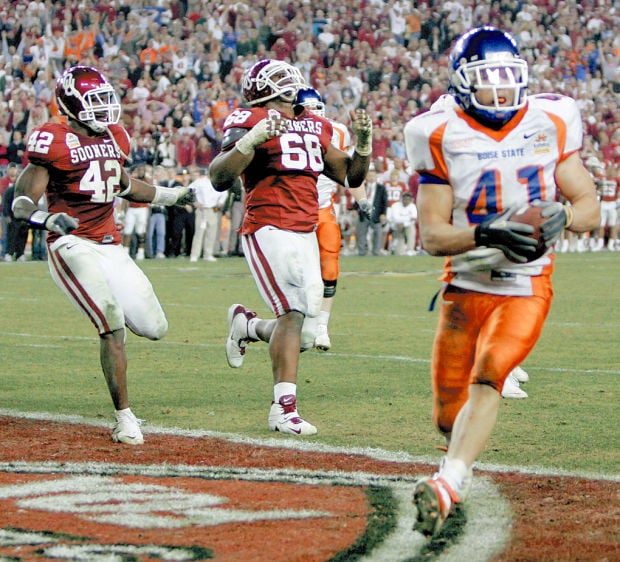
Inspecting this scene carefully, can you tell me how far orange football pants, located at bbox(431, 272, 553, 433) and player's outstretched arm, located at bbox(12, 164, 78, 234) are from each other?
2162 millimetres

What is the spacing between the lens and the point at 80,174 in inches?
248

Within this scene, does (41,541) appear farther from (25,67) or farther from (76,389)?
(25,67)

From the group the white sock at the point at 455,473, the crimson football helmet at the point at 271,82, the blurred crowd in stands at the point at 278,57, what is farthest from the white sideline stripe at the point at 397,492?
the blurred crowd in stands at the point at 278,57

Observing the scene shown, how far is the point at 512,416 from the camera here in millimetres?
6535

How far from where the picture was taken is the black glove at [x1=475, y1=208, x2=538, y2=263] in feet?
13.4

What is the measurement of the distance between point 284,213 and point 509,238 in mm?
2501

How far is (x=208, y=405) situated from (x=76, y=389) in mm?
1066

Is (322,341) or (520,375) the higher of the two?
(520,375)

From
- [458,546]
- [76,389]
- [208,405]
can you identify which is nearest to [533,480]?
[458,546]

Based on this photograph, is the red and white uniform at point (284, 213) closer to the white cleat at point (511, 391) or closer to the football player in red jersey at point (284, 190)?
the football player in red jersey at point (284, 190)

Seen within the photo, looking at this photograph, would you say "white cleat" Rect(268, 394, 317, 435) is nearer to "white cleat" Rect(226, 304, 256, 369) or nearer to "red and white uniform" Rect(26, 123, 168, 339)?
"red and white uniform" Rect(26, 123, 168, 339)

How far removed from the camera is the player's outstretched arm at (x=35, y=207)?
591 centimetres

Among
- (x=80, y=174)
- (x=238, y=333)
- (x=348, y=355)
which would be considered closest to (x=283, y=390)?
(x=238, y=333)

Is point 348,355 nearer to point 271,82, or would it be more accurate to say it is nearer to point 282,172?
point 282,172
